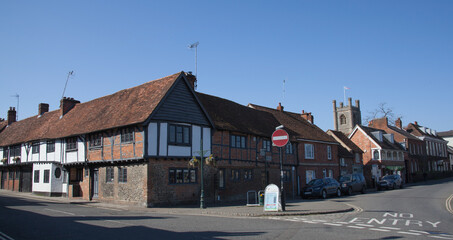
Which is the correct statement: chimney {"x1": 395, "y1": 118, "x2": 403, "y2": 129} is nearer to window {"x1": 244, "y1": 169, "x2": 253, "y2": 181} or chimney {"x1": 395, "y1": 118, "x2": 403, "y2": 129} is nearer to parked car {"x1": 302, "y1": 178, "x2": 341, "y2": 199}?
parked car {"x1": 302, "y1": 178, "x2": 341, "y2": 199}

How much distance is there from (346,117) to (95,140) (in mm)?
74655

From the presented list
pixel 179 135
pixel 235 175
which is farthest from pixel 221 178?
pixel 179 135

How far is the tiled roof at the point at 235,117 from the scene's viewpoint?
26.3 m

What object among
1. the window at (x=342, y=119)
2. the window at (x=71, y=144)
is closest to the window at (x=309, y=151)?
the window at (x=71, y=144)

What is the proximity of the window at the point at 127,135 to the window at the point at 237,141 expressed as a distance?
7804 millimetres

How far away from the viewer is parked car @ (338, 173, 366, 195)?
30531 millimetres

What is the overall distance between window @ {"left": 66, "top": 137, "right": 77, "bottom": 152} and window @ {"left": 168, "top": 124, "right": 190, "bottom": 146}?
9.40 metres

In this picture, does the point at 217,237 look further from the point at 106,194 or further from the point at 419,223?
the point at 106,194

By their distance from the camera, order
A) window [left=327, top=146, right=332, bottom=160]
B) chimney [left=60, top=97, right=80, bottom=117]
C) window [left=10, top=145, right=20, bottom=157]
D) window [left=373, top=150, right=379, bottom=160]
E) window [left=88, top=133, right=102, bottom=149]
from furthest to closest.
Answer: window [left=373, top=150, right=379, bottom=160] < window [left=327, top=146, right=332, bottom=160] < window [left=10, top=145, right=20, bottom=157] < chimney [left=60, top=97, right=80, bottom=117] < window [left=88, top=133, right=102, bottom=149]

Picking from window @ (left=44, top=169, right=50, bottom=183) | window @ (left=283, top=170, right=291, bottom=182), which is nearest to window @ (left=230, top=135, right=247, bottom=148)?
window @ (left=283, top=170, right=291, bottom=182)

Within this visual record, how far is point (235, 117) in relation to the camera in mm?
28750

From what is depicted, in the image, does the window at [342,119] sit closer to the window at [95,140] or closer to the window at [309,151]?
the window at [309,151]

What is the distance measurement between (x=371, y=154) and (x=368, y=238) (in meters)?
43.1

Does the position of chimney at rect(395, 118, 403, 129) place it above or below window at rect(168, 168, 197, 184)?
above
